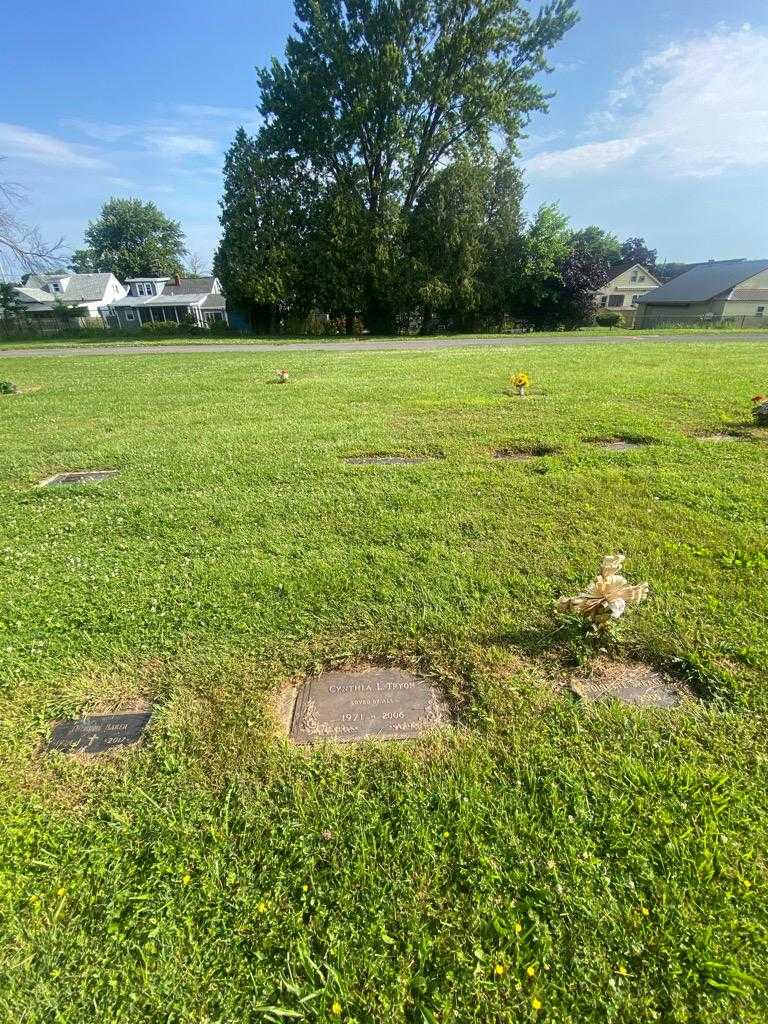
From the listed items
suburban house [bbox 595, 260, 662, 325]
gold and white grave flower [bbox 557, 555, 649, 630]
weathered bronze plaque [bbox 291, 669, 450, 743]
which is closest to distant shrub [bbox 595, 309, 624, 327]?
suburban house [bbox 595, 260, 662, 325]

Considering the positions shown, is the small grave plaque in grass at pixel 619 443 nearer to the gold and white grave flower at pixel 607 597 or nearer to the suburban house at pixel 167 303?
the gold and white grave flower at pixel 607 597

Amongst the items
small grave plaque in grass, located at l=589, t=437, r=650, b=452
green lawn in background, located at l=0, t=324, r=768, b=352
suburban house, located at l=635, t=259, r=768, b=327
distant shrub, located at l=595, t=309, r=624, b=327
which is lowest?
small grave plaque in grass, located at l=589, t=437, r=650, b=452

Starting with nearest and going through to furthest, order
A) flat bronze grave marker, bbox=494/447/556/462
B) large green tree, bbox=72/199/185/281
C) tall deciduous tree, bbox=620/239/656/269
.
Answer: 1. flat bronze grave marker, bbox=494/447/556/462
2. large green tree, bbox=72/199/185/281
3. tall deciduous tree, bbox=620/239/656/269

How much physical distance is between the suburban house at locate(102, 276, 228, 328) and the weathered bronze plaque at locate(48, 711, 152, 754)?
150 ft

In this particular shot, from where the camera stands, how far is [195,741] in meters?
1.84

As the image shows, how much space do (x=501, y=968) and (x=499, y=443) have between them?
15.5 ft

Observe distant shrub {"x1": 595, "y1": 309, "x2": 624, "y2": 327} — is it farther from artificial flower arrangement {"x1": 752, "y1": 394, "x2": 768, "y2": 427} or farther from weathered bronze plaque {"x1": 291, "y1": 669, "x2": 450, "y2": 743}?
weathered bronze plaque {"x1": 291, "y1": 669, "x2": 450, "y2": 743}

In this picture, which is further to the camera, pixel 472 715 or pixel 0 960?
pixel 472 715

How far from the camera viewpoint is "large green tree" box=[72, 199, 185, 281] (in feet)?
210

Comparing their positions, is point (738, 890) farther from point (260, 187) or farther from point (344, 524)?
point (260, 187)

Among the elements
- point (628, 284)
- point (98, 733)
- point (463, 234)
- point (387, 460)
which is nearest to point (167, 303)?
point (463, 234)

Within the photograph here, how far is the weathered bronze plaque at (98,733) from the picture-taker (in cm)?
185

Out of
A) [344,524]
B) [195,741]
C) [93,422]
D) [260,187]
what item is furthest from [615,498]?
[260,187]

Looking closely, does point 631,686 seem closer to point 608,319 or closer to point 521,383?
point 521,383
